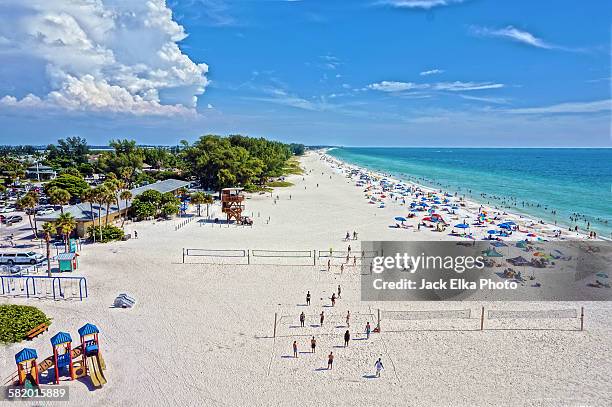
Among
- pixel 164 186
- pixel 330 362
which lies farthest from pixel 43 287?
pixel 164 186

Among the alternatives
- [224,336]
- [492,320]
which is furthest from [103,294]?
[492,320]

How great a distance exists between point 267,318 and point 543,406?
11631 millimetres

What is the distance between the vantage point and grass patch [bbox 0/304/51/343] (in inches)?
671

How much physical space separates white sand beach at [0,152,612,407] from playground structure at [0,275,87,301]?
0.71 meters

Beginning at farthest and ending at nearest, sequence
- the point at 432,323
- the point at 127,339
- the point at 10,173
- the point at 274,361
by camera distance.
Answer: the point at 10,173 < the point at 432,323 < the point at 127,339 < the point at 274,361

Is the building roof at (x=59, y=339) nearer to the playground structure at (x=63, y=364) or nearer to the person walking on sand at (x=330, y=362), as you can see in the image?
the playground structure at (x=63, y=364)

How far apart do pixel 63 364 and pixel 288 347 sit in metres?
A: 8.46

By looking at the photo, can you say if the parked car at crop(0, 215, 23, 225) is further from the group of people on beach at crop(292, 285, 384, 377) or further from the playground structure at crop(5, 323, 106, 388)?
the group of people on beach at crop(292, 285, 384, 377)

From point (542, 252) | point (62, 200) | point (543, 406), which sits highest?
point (62, 200)

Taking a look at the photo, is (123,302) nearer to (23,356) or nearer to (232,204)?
(23,356)

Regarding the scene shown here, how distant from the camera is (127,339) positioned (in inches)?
686

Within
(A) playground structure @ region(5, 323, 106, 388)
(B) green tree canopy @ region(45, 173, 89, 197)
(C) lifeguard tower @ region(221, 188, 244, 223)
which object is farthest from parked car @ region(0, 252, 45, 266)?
(B) green tree canopy @ region(45, 173, 89, 197)

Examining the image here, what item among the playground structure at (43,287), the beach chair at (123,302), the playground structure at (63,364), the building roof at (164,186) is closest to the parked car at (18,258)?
the playground structure at (43,287)

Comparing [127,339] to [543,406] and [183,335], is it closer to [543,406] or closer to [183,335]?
[183,335]
